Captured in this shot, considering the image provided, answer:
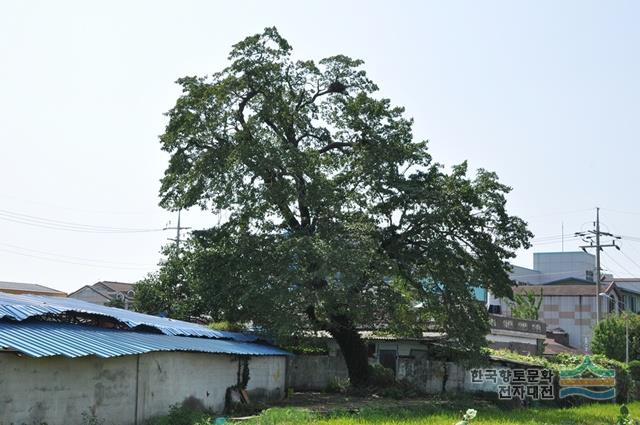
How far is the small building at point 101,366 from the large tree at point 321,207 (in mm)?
2833

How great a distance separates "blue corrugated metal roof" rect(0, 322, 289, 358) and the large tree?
4.02 metres

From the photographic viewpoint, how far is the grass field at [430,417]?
16.9 meters

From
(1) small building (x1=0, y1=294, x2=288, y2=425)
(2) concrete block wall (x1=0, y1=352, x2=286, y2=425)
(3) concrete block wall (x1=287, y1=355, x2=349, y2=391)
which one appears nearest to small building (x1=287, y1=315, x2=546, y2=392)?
(3) concrete block wall (x1=287, y1=355, x2=349, y2=391)

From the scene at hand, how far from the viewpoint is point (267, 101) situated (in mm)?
24297

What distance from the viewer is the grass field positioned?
16.9 meters

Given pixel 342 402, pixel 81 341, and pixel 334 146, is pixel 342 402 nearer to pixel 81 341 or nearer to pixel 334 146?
pixel 334 146

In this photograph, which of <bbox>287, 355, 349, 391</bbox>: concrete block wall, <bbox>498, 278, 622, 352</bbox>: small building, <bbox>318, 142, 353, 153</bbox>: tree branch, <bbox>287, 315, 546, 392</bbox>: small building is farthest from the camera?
<bbox>498, 278, 622, 352</bbox>: small building

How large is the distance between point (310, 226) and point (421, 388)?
8533 millimetres

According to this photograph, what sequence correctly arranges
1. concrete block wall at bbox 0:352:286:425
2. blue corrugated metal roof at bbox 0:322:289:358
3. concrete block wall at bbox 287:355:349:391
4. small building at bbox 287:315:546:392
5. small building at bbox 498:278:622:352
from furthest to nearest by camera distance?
small building at bbox 498:278:622:352 → concrete block wall at bbox 287:355:349:391 → small building at bbox 287:315:546:392 → concrete block wall at bbox 0:352:286:425 → blue corrugated metal roof at bbox 0:322:289:358

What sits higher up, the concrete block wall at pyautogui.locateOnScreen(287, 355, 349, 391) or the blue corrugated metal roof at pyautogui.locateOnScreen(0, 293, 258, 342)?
the blue corrugated metal roof at pyautogui.locateOnScreen(0, 293, 258, 342)

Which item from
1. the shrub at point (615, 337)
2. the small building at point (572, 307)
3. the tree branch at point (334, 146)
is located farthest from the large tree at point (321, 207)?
the small building at point (572, 307)

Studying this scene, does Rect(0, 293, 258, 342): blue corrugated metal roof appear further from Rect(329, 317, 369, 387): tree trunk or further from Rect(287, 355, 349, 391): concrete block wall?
Rect(287, 355, 349, 391): concrete block wall

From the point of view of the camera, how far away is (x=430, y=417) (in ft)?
61.5

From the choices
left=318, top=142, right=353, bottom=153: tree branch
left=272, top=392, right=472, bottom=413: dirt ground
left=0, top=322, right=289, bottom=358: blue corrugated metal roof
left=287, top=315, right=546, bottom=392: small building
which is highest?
left=318, top=142, right=353, bottom=153: tree branch
